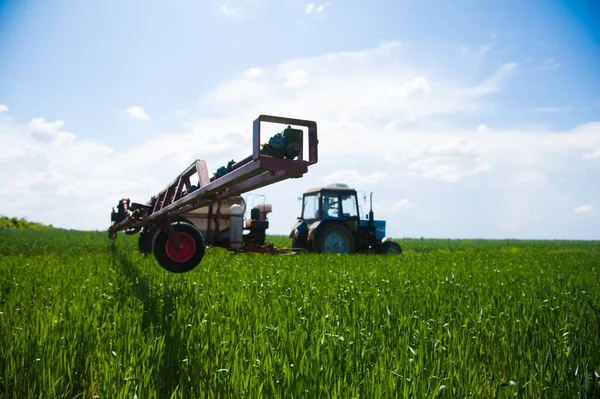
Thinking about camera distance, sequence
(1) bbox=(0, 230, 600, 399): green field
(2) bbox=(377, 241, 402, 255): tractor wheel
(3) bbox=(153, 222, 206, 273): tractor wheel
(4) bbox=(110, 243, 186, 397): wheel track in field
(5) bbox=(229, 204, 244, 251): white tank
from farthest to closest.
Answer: (2) bbox=(377, 241, 402, 255): tractor wheel
(5) bbox=(229, 204, 244, 251): white tank
(3) bbox=(153, 222, 206, 273): tractor wheel
(4) bbox=(110, 243, 186, 397): wheel track in field
(1) bbox=(0, 230, 600, 399): green field

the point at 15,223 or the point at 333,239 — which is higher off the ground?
the point at 15,223

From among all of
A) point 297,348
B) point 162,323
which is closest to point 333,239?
point 162,323

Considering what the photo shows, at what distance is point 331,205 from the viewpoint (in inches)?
579

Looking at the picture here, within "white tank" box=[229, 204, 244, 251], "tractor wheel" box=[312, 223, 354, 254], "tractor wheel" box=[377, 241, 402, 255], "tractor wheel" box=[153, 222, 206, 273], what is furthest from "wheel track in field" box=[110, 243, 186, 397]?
"tractor wheel" box=[377, 241, 402, 255]

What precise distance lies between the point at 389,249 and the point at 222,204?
6.32 m

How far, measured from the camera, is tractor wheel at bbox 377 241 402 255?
612 inches

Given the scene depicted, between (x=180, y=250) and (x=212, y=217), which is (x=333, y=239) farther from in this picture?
(x=180, y=250)

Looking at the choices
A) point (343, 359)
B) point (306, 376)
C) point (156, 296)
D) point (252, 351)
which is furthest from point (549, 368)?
point (156, 296)

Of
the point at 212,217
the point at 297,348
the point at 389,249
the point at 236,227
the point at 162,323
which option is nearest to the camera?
the point at 297,348

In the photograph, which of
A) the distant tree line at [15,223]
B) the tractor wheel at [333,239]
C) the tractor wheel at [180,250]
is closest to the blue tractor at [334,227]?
the tractor wheel at [333,239]

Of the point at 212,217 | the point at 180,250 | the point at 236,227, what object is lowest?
the point at 180,250

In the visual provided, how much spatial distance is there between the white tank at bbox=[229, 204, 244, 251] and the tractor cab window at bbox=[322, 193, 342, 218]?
2.85m

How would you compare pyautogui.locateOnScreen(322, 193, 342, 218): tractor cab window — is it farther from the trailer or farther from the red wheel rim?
the red wheel rim

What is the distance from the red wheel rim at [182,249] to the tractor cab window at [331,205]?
7921 millimetres
